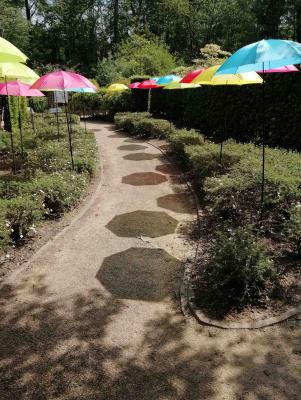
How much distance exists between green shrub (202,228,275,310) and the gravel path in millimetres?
472

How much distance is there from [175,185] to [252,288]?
6.05 m

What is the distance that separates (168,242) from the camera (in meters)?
6.81

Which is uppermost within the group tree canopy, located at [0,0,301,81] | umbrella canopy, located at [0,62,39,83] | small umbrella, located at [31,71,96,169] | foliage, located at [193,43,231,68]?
tree canopy, located at [0,0,301,81]

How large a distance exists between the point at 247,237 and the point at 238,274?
673mm

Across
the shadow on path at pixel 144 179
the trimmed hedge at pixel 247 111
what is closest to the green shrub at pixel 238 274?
the trimmed hedge at pixel 247 111

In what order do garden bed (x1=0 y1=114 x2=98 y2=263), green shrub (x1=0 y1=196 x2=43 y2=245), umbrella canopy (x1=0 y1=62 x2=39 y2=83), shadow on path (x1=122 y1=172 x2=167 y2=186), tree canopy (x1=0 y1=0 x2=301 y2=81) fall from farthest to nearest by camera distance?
tree canopy (x1=0 y1=0 x2=301 y2=81), shadow on path (x1=122 y1=172 x2=167 y2=186), umbrella canopy (x1=0 y1=62 x2=39 y2=83), garden bed (x1=0 y1=114 x2=98 y2=263), green shrub (x1=0 y1=196 x2=43 y2=245)

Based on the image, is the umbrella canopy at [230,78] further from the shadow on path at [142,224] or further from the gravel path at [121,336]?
the gravel path at [121,336]

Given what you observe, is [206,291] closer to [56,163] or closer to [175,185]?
[175,185]

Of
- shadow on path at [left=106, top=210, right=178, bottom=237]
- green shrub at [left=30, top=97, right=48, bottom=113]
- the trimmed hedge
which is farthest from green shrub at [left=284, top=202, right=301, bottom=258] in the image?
green shrub at [left=30, top=97, right=48, bottom=113]

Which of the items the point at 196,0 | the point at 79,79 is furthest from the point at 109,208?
the point at 196,0

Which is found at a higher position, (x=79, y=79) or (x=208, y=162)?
(x=79, y=79)

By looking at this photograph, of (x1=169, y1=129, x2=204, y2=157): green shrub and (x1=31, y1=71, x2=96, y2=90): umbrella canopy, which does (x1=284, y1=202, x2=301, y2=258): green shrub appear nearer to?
(x1=31, y1=71, x2=96, y2=90): umbrella canopy

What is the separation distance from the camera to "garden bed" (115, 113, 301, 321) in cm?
461

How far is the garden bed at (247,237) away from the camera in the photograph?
461 centimetres
